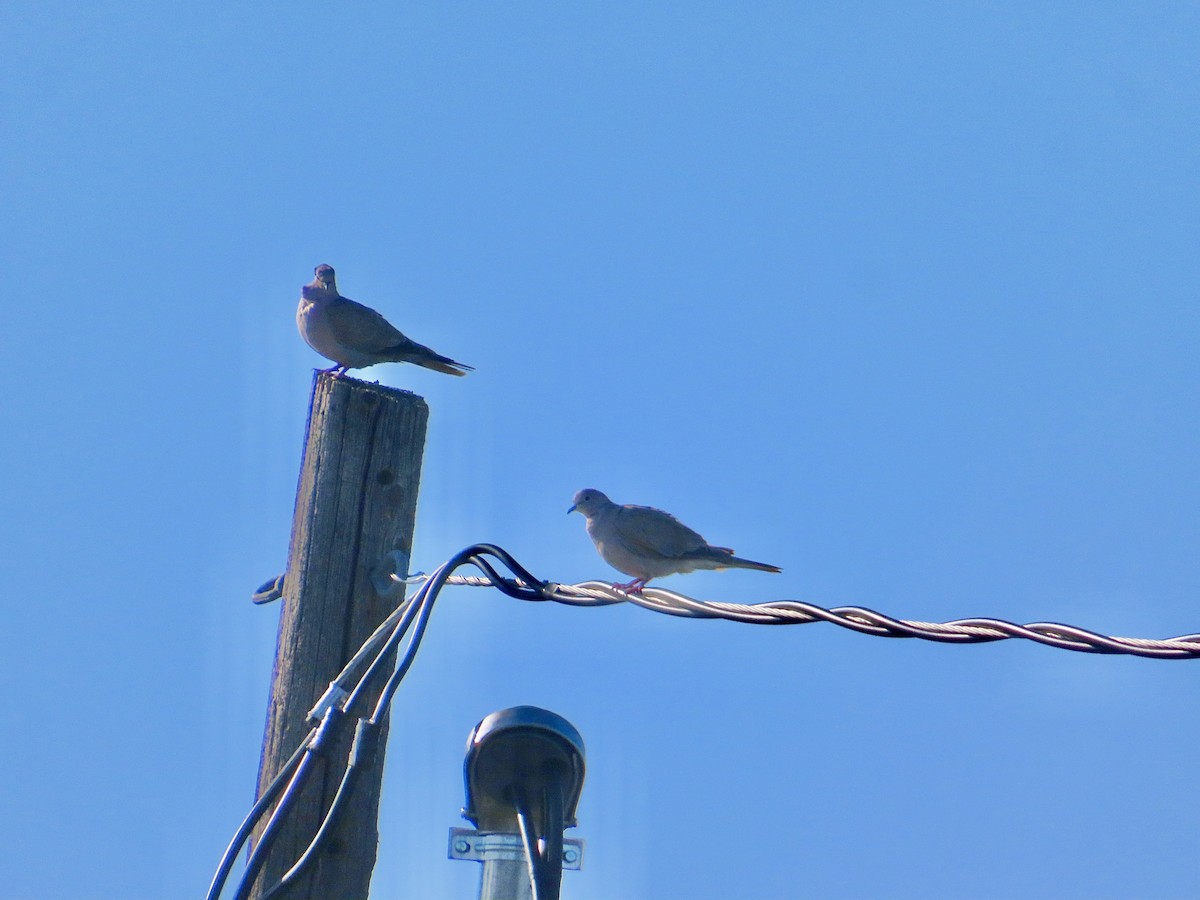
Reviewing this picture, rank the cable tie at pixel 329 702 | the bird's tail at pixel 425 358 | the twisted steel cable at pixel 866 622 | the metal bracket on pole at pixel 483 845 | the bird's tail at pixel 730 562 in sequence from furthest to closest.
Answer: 1. the bird's tail at pixel 425 358
2. the bird's tail at pixel 730 562
3. the cable tie at pixel 329 702
4. the metal bracket on pole at pixel 483 845
5. the twisted steel cable at pixel 866 622

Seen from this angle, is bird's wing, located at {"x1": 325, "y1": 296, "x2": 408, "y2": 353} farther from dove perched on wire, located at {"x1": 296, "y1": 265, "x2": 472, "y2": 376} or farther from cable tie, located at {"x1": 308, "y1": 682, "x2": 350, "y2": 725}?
cable tie, located at {"x1": 308, "y1": 682, "x2": 350, "y2": 725}

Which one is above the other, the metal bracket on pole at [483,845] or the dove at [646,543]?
the dove at [646,543]

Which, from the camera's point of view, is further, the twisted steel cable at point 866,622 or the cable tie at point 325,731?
the cable tie at point 325,731

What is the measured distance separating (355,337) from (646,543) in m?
2.75

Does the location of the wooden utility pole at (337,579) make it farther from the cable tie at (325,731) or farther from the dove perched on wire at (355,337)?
the dove perched on wire at (355,337)

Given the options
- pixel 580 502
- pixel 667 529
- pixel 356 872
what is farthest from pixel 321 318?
pixel 356 872

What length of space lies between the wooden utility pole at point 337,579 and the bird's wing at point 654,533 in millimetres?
2174

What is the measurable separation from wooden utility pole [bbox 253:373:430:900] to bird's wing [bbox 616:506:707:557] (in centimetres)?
217

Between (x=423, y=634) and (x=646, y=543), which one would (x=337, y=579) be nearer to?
(x=423, y=634)

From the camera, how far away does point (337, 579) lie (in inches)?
153

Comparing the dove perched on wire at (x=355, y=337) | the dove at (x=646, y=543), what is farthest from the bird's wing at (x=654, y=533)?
the dove perched on wire at (x=355, y=337)

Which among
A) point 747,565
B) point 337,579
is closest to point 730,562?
point 747,565

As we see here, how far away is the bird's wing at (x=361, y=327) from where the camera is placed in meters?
8.02

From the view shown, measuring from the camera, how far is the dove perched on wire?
316 inches
